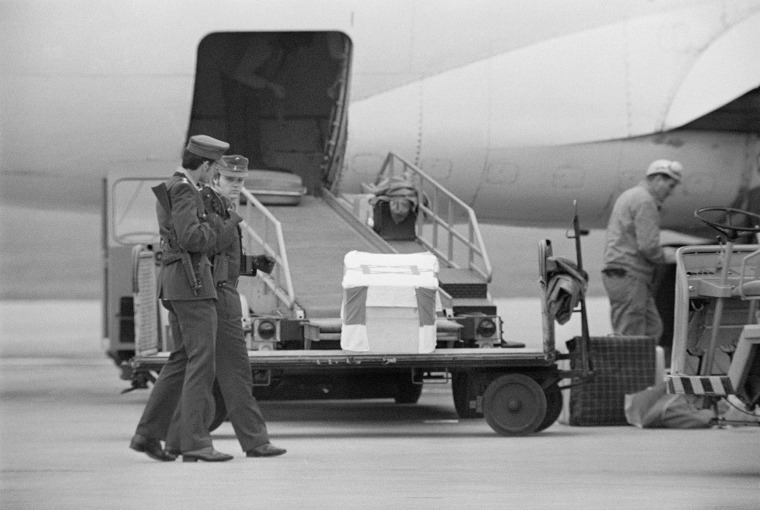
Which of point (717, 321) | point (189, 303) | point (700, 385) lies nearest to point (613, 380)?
point (717, 321)

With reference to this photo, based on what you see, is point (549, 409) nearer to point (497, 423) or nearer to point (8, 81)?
point (497, 423)

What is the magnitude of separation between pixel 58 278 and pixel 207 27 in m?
27.7

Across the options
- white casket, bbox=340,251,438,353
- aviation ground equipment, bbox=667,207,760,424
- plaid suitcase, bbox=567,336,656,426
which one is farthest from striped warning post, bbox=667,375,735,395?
plaid suitcase, bbox=567,336,656,426

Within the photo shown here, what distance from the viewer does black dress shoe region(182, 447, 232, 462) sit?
22.7 feet

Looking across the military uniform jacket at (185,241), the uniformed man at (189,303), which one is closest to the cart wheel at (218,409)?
the uniformed man at (189,303)

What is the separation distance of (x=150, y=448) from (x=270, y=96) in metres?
6.18

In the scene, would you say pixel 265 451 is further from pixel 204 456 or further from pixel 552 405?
pixel 552 405

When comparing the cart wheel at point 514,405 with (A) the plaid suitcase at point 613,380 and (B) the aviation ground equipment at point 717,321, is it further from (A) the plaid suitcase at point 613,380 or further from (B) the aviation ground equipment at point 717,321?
→ (B) the aviation ground equipment at point 717,321

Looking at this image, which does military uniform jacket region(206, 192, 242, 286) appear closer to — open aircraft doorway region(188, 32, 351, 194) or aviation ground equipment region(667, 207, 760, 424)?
aviation ground equipment region(667, 207, 760, 424)

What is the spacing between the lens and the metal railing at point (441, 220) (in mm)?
10000

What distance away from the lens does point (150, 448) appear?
700 centimetres

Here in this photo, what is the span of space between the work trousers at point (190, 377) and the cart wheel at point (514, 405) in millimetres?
1987

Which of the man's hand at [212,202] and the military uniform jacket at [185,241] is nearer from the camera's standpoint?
the military uniform jacket at [185,241]

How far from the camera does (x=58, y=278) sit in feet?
122
